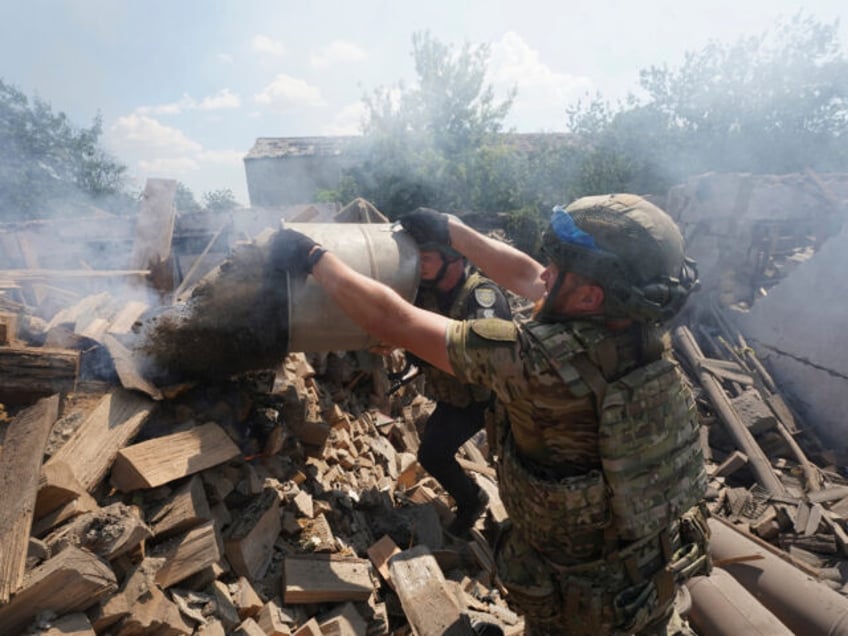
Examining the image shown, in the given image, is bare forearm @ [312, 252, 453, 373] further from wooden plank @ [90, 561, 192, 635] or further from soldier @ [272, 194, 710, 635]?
wooden plank @ [90, 561, 192, 635]

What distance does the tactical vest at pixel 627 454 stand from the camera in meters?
1.75

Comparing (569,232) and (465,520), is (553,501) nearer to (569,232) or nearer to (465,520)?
(569,232)

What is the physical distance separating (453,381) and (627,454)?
5.07ft

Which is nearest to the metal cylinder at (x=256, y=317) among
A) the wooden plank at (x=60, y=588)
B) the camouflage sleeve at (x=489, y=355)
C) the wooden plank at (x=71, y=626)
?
the camouflage sleeve at (x=489, y=355)

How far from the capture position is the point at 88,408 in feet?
8.28

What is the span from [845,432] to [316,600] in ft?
22.3

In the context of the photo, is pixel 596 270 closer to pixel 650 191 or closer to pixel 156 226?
pixel 156 226

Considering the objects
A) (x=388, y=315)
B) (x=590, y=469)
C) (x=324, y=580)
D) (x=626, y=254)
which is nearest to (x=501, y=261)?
(x=388, y=315)

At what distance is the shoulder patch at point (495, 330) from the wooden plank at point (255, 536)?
162 centimetres

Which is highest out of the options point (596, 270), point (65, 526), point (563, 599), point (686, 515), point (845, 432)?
point (596, 270)

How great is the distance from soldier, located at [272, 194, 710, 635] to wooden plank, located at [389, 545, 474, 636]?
1.30 ft

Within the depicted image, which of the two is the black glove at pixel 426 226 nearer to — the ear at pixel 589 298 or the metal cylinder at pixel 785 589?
the ear at pixel 589 298

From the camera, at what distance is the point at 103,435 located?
2.37 meters

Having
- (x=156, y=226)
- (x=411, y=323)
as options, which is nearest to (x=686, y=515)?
(x=411, y=323)
